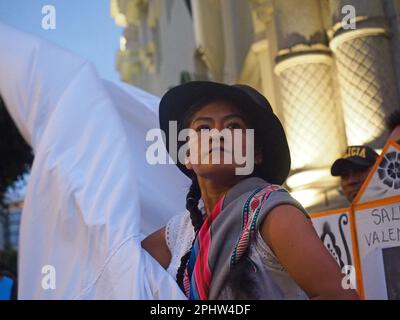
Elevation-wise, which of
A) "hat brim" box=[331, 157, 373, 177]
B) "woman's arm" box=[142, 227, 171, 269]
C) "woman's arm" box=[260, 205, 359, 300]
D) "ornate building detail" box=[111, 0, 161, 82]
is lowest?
"woman's arm" box=[260, 205, 359, 300]

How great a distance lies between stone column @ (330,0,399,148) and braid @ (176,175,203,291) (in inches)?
124

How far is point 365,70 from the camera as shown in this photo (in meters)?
4.77

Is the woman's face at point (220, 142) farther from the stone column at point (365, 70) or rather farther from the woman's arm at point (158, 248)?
the stone column at point (365, 70)

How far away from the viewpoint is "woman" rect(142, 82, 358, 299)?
4.08 ft

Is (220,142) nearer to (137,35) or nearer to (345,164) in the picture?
(345,164)

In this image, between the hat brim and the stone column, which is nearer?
the hat brim
